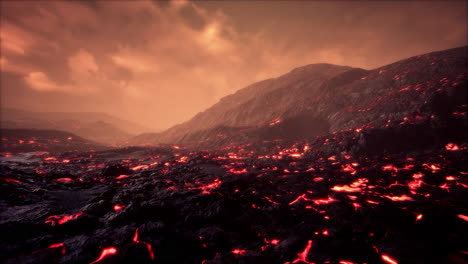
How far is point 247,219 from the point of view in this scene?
8250mm

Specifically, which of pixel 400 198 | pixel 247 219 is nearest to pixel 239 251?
pixel 247 219

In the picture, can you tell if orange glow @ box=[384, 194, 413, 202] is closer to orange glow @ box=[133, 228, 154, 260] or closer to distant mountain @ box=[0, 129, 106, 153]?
orange glow @ box=[133, 228, 154, 260]

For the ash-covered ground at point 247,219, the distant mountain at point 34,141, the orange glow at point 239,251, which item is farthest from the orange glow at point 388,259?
the distant mountain at point 34,141

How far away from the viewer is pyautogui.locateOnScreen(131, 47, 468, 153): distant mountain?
20625mm

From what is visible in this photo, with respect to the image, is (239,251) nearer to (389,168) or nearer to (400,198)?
(400,198)

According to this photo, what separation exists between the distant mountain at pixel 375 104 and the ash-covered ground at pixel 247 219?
960 centimetres

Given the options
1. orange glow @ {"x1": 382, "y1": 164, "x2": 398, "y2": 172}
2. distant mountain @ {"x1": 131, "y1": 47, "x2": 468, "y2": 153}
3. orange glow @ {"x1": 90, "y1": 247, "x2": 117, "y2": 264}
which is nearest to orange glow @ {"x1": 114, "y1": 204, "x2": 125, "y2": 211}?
orange glow @ {"x1": 90, "y1": 247, "x2": 117, "y2": 264}

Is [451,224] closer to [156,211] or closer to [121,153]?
[156,211]

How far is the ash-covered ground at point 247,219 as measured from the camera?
6055 millimetres

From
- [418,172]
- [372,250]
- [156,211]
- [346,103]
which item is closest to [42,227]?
→ [156,211]

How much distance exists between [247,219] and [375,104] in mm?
30085

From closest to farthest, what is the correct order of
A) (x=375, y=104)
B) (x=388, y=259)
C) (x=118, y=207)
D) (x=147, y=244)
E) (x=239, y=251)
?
(x=388, y=259) < (x=239, y=251) < (x=147, y=244) < (x=118, y=207) < (x=375, y=104)

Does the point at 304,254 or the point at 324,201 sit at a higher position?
the point at 324,201

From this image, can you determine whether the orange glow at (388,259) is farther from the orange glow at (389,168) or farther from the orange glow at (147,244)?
the orange glow at (389,168)
